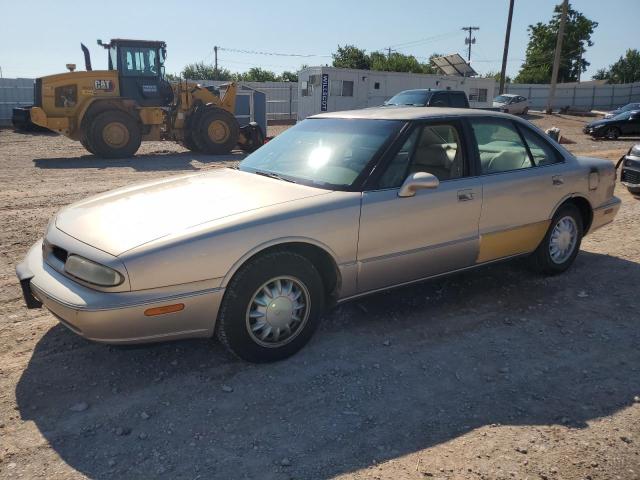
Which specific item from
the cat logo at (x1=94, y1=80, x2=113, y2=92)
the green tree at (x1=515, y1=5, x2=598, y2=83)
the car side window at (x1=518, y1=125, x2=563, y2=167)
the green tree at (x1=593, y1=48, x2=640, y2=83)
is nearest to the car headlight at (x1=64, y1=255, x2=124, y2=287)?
the car side window at (x1=518, y1=125, x2=563, y2=167)

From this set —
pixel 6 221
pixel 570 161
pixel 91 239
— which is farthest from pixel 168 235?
pixel 6 221

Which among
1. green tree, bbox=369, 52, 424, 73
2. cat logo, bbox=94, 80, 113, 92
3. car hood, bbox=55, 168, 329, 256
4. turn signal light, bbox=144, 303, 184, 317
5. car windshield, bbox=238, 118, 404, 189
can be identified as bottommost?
turn signal light, bbox=144, 303, 184, 317

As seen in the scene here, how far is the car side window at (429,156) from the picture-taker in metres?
3.73

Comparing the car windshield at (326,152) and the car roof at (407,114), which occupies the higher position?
the car roof at (407,114)

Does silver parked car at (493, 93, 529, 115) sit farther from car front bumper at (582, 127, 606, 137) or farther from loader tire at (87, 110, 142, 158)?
loader tire at (87, 110, 142, 158)

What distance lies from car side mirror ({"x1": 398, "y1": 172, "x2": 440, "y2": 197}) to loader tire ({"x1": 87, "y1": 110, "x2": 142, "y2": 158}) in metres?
11.7

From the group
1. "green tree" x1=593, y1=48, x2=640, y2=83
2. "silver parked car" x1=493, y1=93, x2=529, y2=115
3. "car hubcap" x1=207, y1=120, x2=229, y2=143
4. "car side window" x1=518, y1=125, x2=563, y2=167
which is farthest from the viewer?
"green tree" x1=593, y1=48, x2=640, y2=83

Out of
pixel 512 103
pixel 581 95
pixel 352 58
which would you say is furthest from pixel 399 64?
pixel 512 103

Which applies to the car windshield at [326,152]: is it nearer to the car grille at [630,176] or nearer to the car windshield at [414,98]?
the car grille at [630,176]

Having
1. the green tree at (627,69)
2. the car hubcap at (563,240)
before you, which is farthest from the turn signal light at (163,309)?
the green tree at (627,69)

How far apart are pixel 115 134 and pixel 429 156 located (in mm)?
11619

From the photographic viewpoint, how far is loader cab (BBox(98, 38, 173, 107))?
13812 millimetres

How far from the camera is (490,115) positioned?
4.50 m

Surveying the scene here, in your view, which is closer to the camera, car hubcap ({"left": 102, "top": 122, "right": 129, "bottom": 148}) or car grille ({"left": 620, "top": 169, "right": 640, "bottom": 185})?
car grille ({"left": 620, "top": 169, "right": 640, "bottom": 185})
